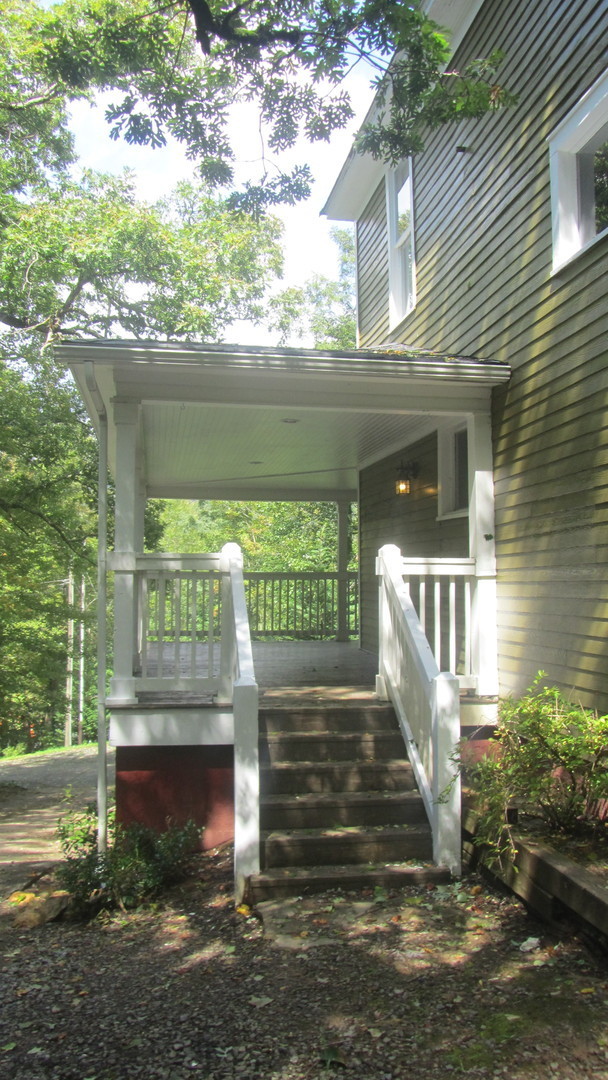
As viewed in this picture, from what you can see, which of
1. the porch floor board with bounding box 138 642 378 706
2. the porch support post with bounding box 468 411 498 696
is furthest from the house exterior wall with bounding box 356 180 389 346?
the porch floor board with bounding box 138 642 378 706

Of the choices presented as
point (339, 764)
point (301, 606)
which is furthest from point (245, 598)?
point (301, 606)

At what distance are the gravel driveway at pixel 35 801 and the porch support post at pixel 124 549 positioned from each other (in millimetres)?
997

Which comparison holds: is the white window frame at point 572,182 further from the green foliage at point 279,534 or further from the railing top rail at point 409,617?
the green foliage at point 279,534

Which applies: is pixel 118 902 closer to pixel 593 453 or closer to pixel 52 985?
pixel 52 985

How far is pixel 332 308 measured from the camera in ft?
108

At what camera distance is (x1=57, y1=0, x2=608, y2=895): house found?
495 cm

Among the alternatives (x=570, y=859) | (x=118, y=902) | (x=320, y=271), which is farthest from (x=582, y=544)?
(x=320, y=271)

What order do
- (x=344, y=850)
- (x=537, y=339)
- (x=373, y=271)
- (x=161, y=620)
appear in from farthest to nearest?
1. (x=373, y=271)
2. (x=537, y=339)
3. (x=161, y=620)
4. (x=344, y=850)

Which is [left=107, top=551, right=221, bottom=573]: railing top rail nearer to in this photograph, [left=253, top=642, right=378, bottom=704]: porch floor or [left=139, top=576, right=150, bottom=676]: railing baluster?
[left=139, top=576, right=150, bottom=676]: railing baluster

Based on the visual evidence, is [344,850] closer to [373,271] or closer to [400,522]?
[400,522]

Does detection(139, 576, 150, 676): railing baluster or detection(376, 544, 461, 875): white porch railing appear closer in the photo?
detection(376, 544, 461, 875): white porch railing

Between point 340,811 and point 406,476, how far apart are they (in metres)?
4.76

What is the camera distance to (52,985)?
352 centimetres

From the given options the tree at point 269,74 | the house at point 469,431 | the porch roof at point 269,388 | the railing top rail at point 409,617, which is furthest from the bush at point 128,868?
the tree at point 269,74
